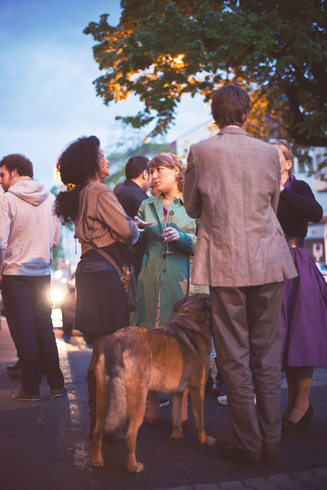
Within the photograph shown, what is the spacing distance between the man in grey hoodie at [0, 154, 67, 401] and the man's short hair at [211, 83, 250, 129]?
9.23 ft

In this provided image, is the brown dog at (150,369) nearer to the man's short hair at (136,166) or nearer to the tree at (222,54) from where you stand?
the man's short hair at (136,166)

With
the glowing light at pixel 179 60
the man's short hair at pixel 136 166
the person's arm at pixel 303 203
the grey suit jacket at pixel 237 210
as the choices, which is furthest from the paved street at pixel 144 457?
the glowing light at pixel 179 60

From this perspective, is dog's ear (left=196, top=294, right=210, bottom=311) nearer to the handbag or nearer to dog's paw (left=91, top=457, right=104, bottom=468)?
the handbag

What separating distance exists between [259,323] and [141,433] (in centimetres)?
153

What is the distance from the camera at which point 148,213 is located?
14.6 ft

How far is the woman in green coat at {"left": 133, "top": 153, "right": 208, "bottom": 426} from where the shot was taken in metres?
4.23

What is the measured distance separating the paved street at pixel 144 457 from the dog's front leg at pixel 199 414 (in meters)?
0.07

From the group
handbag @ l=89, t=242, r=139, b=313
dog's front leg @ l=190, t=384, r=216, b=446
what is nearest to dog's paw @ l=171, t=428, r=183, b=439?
dog's front leg @ l=190, t=384, r=216, b=446

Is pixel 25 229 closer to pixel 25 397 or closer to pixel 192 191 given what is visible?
pixel 25 397

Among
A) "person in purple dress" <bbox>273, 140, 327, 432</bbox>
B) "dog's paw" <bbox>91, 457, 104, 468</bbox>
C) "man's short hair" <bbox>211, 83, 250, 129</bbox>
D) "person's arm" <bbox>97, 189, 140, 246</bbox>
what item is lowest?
"dog's paw" <bbox>91, 457, 104, 468</bbox>

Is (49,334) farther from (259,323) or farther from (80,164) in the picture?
(259,323)

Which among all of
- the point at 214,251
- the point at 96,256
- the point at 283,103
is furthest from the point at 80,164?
the point at 283,103

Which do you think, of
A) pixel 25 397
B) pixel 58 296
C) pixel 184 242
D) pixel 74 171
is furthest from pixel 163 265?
pixel 58 296

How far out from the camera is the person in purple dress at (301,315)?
3699mm
